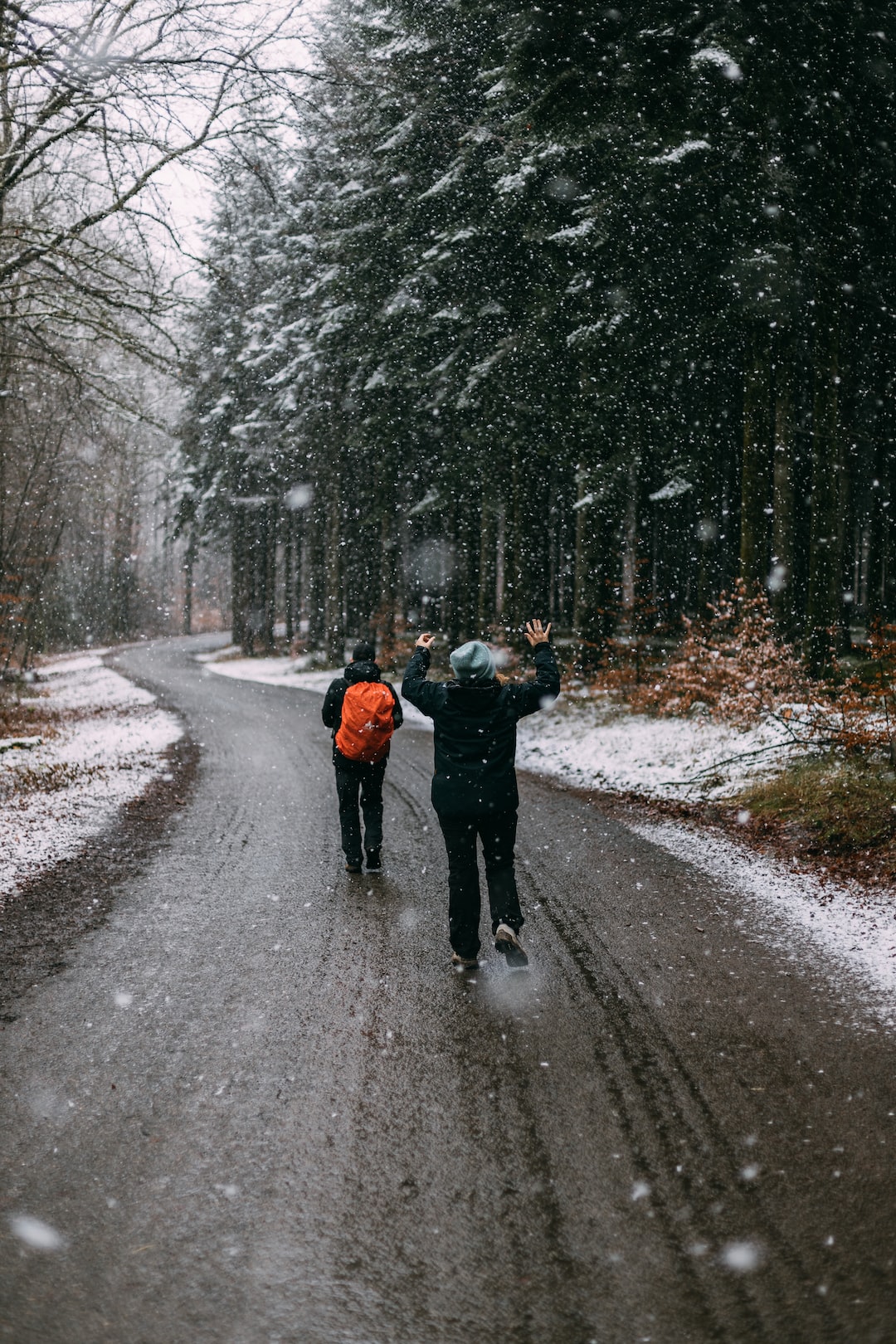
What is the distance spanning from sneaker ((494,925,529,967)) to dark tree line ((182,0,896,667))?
7313mm

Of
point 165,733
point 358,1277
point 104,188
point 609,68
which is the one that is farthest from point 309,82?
point 165,733

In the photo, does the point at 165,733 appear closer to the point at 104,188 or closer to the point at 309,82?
the point at 104,188

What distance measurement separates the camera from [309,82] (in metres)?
8.67

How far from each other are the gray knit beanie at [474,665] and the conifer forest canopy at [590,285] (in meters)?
5.56

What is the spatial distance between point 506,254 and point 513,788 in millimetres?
15908

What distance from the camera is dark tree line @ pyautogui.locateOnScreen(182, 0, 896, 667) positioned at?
12750mm

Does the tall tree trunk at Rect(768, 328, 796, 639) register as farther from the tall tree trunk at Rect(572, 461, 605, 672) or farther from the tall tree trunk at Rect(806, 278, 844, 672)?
the tall tree trunk at Rect(572, 461, 605, 672)

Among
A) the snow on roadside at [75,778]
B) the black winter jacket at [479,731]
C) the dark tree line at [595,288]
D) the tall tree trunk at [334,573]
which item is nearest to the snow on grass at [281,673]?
the tall tree trunk at [334,573]

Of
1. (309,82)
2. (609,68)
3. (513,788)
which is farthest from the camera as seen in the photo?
(609,68)

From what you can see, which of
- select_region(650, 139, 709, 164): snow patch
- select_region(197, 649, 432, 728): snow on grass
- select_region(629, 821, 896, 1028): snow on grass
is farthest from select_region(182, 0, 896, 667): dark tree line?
select_region(629, 821, 896, 1028): snow on grass

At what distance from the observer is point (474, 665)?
220 inches

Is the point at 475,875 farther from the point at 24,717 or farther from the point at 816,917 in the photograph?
the point at 24,717

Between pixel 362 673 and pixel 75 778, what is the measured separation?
6.28 meters

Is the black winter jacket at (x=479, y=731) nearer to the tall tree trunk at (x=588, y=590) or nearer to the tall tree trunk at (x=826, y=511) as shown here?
the tall tree trunk at (x=826, y=511)
